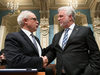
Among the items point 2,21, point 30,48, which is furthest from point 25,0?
point 30,48

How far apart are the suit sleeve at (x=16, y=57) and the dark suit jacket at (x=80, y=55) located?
1.32 ft

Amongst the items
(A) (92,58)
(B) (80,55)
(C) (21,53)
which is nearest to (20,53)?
(C) (21,53)

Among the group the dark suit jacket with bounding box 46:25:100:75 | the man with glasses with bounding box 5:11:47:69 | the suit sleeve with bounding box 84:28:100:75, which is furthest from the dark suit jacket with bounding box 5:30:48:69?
the suit sleeve with bounding box 84:28:100:75

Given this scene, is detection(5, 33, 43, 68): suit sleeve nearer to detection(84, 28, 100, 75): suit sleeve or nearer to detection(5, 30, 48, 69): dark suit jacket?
detection(5, 30, 48, 69): dark suit jacket

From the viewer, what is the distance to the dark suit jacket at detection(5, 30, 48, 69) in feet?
4.13

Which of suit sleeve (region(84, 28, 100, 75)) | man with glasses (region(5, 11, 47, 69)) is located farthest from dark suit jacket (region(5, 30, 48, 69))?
suit sleeve (region(84, 28, 100, 75))

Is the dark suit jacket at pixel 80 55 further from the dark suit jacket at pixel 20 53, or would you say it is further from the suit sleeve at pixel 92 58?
the dark suit jacket at pixel 20 53

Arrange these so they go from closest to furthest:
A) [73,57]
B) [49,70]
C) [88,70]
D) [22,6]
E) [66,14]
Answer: [88,70] < [73,57] < [66,14] < [49,70] < [22,6]

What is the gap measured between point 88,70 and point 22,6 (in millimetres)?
6587

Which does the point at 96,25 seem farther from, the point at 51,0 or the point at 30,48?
the point at 30,48

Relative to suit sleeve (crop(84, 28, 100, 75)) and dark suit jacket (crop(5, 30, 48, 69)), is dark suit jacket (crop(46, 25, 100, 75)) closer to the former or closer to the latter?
suit sleeve (crop(84, 28, 100, 75))

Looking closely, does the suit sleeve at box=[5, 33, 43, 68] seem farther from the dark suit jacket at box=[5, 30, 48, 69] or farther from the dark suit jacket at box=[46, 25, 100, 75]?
the dark suit jacket at box=[46, 25, 100, 75]

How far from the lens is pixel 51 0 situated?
609 centimetres

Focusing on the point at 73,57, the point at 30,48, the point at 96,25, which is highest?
the point at 30,48
